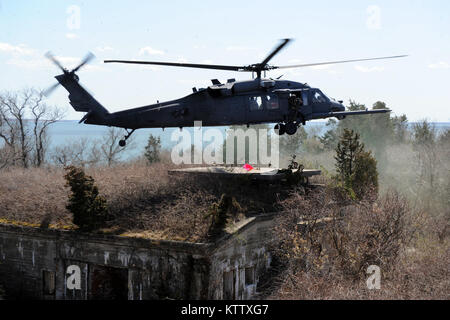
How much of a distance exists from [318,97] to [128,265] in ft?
35.7

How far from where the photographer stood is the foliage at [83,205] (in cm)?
1797

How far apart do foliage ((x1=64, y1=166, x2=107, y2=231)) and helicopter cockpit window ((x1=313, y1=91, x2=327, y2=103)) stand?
10301 mm

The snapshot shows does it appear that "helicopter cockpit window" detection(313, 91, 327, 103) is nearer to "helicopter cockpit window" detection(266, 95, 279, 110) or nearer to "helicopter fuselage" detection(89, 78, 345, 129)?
"helicopter fuselage" detection(89, 78, 345, 129)

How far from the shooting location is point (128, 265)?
17219 mm

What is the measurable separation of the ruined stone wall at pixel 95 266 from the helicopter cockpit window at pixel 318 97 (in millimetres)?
8967

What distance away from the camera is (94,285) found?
18.2 m

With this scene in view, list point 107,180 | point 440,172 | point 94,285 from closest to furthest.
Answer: point 94,285 → point 107,180 → point 440,172

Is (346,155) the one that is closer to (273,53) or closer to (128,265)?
(273,53)

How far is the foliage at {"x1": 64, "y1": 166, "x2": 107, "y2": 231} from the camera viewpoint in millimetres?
17969

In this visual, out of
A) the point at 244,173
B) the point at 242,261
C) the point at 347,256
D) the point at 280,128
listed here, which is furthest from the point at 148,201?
the point at 347,256
